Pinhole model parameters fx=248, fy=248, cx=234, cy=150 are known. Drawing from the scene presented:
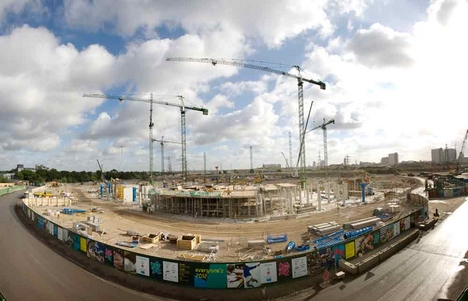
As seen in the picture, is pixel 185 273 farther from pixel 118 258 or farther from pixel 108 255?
pixel 108 255

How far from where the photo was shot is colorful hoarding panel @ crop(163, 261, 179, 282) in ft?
50.1

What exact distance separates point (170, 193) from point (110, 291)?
1080 inches

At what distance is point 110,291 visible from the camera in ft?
49.4

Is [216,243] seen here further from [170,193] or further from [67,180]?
[67,180]

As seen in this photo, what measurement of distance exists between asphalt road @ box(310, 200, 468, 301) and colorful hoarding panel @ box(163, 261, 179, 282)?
816 centimetres

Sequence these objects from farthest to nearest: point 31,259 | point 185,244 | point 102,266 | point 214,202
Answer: point 214,202 < point 185,244 < point 31,259 < point 102,266

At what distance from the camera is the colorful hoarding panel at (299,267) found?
15.6 meters

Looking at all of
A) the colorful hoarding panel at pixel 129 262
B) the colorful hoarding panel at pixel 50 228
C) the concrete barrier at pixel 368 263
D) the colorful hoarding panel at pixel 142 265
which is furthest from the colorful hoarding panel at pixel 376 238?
the colorful hoarding panel at pixel 50 228

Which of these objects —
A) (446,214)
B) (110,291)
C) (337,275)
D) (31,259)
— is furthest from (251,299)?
(446,214)

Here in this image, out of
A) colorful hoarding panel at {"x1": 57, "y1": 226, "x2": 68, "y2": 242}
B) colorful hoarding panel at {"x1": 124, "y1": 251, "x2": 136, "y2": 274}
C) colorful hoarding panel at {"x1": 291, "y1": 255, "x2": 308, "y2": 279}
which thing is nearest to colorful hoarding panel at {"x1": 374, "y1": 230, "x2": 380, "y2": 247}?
colorful hoarding panel at {"x1": 291, "y1": 255, "x2": 308, "y2": 279}

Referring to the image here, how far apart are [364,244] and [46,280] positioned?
2332 cm

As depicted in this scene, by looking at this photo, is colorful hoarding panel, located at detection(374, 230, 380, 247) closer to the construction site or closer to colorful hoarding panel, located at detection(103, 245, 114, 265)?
the construction site

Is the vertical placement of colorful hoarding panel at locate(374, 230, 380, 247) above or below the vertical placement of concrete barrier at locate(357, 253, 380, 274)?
above

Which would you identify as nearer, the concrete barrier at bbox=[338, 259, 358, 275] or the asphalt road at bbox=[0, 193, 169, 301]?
the asphalt road at bbox=[0, 193, 169, 301]
